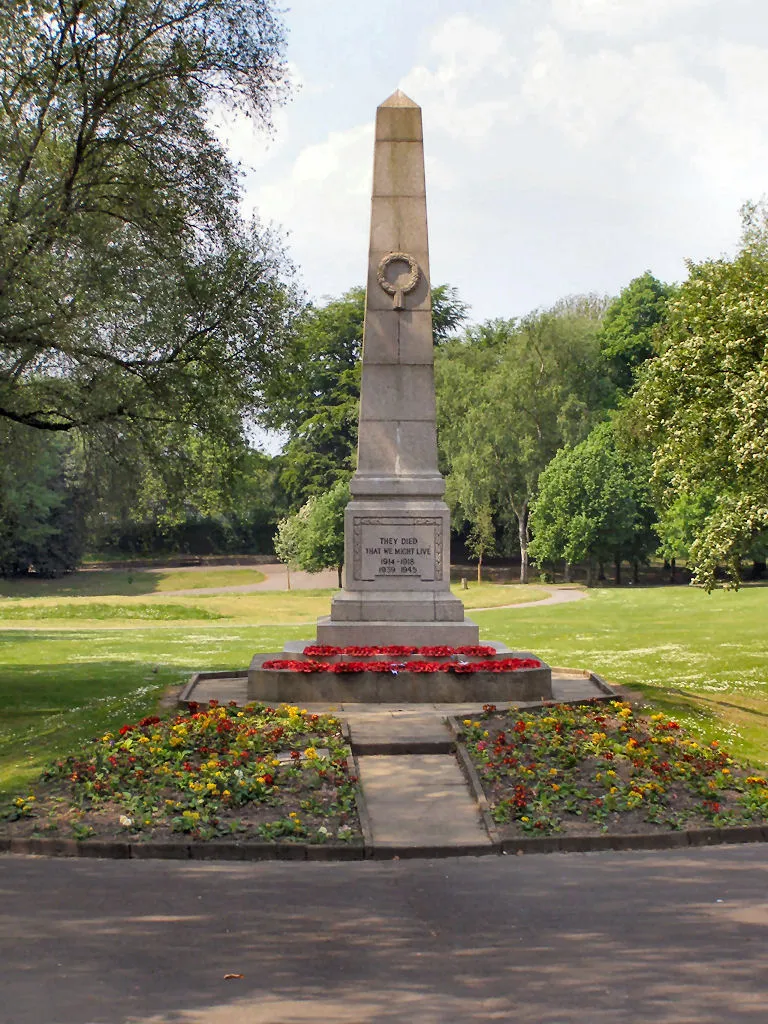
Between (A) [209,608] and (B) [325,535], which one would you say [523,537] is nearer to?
(B) [325,535]

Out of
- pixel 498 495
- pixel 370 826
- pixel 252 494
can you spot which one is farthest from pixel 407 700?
pixel 498 495

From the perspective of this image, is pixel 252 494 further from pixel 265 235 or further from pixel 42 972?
pixel 42 972

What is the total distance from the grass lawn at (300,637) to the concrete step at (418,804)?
136 inches

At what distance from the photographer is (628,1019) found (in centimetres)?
573

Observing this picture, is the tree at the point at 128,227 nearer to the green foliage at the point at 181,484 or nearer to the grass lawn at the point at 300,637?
the green foliage at the point at 181,484

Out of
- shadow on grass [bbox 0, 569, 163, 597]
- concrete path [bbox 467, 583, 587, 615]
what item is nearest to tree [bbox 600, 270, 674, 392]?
concrete path [bbox 467, 583, 587, 615]

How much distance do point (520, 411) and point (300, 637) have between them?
108 feet

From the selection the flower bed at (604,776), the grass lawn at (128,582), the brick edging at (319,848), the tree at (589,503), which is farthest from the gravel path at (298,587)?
the brick edging at (319,848)

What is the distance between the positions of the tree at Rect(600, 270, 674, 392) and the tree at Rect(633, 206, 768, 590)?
41.9 m

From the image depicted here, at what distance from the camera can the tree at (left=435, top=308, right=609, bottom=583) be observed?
6050cm

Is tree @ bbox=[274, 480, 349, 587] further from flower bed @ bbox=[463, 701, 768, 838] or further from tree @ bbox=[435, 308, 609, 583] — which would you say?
flower bed @ bbox=[463, 701, 768, 838]

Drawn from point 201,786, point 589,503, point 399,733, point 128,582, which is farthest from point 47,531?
point 201,786

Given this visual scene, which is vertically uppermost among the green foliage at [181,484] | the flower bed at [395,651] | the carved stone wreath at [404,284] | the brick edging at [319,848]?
the carved stone wreath at [404,284]

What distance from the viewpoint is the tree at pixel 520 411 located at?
6050 centimetres
